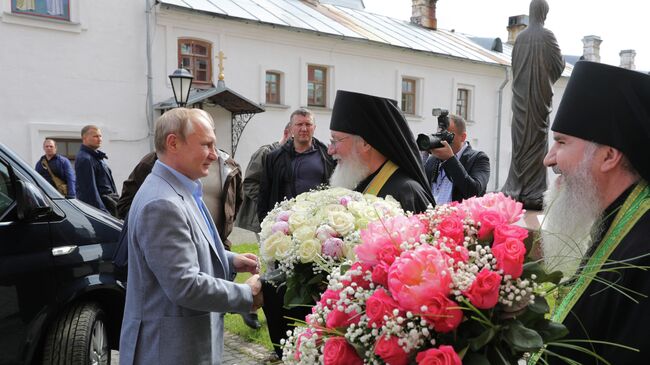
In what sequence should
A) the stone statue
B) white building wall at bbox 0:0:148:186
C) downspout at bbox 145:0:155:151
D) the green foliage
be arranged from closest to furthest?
the green foliage < the stone statue < white building wall at bbox 0:0:148:186 < downspout at bbox 145:0:155:151

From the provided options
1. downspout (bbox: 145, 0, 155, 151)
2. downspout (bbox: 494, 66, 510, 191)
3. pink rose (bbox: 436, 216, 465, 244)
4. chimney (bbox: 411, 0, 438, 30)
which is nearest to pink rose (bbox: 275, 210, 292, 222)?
pink rose (bbox: 436, 216, 465, 244)

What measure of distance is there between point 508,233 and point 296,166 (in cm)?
425

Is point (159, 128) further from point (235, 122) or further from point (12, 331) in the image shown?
point (235, 122)

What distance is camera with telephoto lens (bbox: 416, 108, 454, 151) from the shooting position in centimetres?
399

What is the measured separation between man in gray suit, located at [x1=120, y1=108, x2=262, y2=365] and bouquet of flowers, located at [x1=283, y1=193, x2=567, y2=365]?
989mm

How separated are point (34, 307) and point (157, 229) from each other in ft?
5.39

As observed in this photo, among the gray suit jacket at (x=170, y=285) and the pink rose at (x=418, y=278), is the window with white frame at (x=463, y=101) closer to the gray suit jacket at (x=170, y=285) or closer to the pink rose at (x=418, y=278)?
the gray suit jacket at (x=170, y=285)

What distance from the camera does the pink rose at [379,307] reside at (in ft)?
4.16

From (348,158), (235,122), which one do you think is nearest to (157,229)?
(348,158)

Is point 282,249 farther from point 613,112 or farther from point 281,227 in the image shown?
point 613,112

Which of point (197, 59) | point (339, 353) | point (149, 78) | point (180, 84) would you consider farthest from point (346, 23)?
point (339, 353)

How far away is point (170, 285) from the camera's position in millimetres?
2271

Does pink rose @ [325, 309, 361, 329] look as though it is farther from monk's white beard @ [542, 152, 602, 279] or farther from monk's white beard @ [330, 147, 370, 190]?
monk's white beard @ [330, 147, 370, 190]

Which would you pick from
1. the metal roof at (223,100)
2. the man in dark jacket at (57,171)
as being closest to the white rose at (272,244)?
the man in dark jacket at (57,171)
